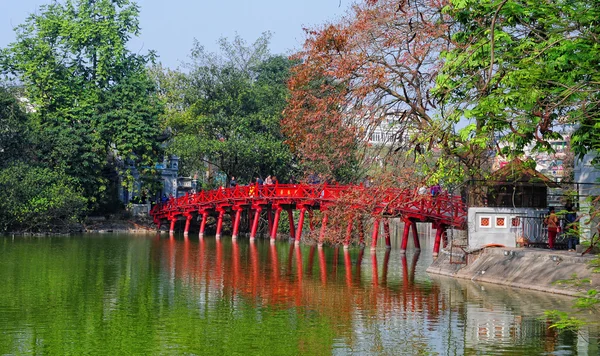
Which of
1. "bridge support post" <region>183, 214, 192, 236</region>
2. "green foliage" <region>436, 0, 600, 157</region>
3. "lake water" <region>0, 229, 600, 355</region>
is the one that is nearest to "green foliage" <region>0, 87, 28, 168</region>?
"bridge support post" <region>183, 214, 192, 236</region>

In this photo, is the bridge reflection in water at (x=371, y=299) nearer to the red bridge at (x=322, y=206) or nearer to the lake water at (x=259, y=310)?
the lake water at (x=259, y=310)

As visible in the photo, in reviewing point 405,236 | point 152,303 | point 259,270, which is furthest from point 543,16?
point 405,236

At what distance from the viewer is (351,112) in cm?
2823

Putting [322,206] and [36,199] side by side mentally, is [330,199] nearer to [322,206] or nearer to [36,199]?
[322,206]

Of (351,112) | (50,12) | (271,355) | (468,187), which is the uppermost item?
(50,12)

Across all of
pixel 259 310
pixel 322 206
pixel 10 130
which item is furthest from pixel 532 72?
pixel 10 130

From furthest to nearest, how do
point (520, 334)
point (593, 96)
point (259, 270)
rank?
1. point (259, 270)
2. point (520, 334)
3. point (593, 96)

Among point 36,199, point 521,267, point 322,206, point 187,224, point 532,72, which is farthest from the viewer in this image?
point 187,224

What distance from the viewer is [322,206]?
42.1 meters

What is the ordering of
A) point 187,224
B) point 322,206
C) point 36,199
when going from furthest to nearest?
point 187,224 → point 36,199 → point 322,206

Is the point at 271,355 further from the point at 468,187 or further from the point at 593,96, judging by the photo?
the point at 468,187

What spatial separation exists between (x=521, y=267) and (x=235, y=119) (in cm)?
3634

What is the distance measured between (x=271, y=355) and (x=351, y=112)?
14050mm

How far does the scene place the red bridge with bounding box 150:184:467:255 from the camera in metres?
28.3
